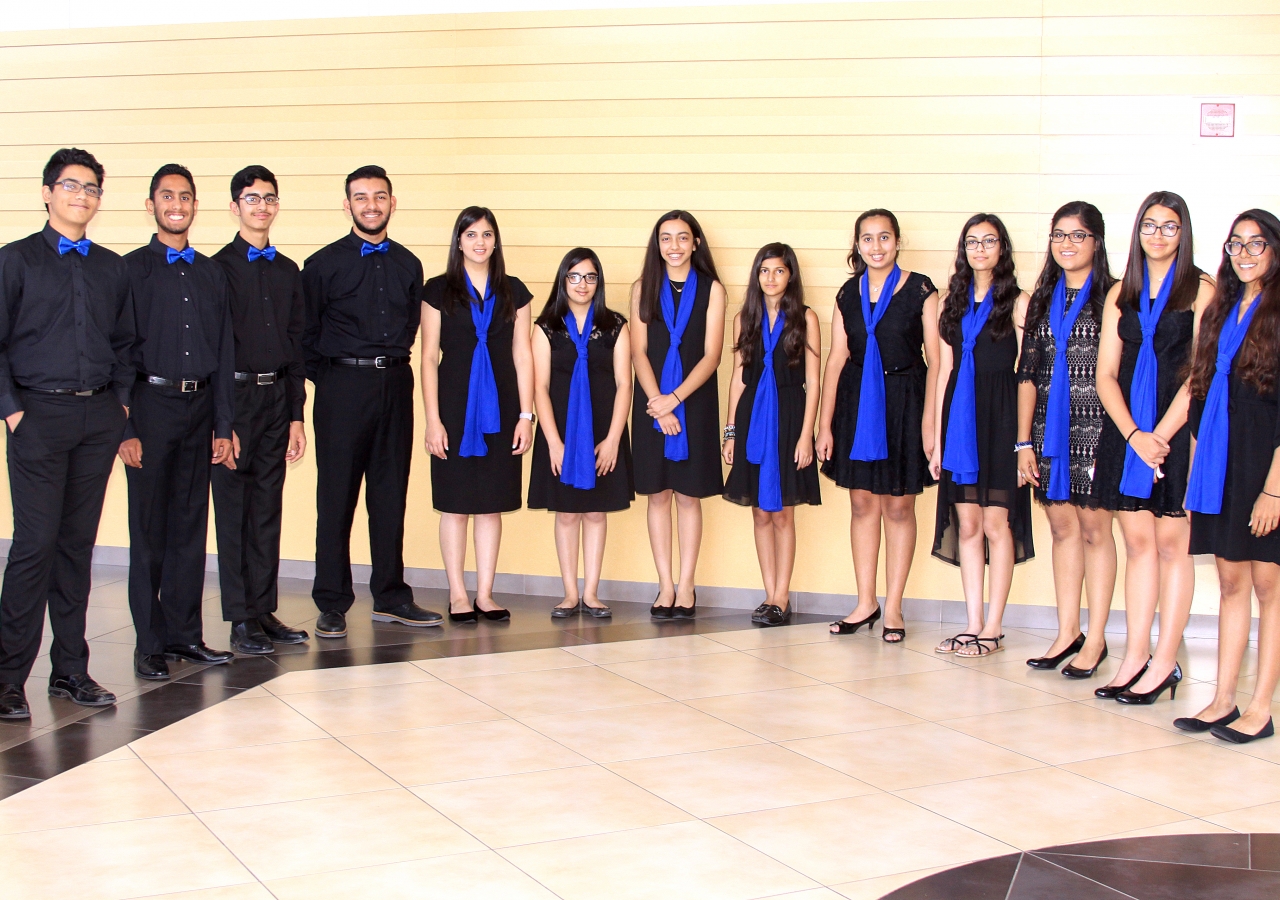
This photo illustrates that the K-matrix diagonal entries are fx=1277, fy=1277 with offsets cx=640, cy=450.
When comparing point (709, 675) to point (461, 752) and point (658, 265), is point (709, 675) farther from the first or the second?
point (658, 265)

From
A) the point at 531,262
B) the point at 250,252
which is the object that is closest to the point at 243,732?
the point at 250,252

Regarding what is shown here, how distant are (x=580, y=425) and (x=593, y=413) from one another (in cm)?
11

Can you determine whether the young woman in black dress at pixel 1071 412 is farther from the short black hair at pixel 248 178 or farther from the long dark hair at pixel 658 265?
the short black hair at pixel 248 178

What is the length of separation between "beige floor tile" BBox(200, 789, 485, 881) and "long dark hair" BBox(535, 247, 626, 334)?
8.88ft

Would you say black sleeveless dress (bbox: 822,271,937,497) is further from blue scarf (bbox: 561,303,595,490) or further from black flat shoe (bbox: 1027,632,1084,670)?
blue scarf (bbox: 561,303,595,490)

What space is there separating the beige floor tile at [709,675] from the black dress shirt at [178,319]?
193cm

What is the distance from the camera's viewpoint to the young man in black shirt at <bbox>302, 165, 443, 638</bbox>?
216 inches

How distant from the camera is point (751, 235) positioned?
6086 mm

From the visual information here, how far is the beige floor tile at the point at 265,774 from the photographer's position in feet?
11.7

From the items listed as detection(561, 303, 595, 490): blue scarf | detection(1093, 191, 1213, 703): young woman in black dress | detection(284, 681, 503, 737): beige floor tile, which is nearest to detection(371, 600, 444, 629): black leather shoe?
detection(561, 303, 595, 490): blue scarf

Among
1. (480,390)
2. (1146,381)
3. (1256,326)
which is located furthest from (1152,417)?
(480,390)

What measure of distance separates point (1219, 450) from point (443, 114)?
159 inches

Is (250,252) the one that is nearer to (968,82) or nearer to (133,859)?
(133,859)

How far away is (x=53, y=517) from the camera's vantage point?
170 inches
